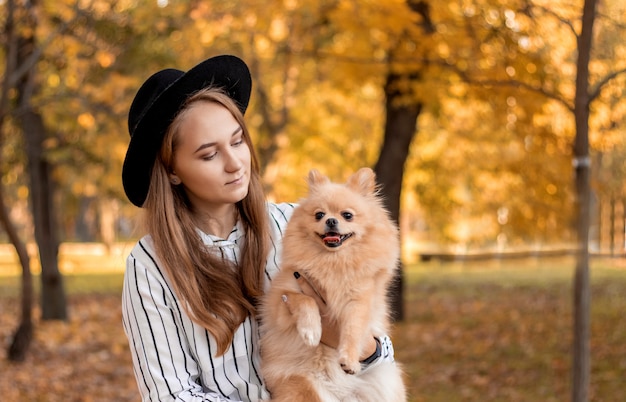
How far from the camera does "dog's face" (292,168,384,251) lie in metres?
2.92

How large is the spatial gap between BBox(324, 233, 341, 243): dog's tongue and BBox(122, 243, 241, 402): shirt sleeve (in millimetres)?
629

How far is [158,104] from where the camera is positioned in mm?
2648

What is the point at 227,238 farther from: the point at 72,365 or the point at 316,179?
the point at 72,365

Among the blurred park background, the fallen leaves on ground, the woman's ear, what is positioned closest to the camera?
the woman's ear

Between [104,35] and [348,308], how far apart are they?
8.39 m

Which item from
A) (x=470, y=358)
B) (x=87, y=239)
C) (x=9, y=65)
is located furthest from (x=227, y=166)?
(x=87, y=239)

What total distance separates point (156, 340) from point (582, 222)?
164 inches

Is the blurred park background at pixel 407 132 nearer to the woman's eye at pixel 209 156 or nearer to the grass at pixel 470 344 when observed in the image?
the grass at pixel 470 344

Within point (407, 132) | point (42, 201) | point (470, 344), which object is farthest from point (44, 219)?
point (470, 344)

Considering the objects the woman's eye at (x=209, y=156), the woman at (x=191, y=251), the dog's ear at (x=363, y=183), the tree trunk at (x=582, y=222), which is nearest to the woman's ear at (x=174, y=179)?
the woman at (x=191, y=251)

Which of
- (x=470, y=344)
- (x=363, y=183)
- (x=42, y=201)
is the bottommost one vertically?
(x=470, y=344)

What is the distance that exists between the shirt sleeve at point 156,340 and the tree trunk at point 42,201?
9029mm

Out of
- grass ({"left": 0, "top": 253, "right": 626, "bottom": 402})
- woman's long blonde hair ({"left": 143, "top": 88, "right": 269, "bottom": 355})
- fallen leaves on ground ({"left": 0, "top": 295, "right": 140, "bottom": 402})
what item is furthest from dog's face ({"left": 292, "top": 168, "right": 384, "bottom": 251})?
fallen leaves on ground ({"left": 0, "top": 295, "right": 140, "bottom": 402})

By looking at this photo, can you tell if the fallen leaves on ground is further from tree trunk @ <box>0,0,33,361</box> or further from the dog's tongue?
the dog's tongue
